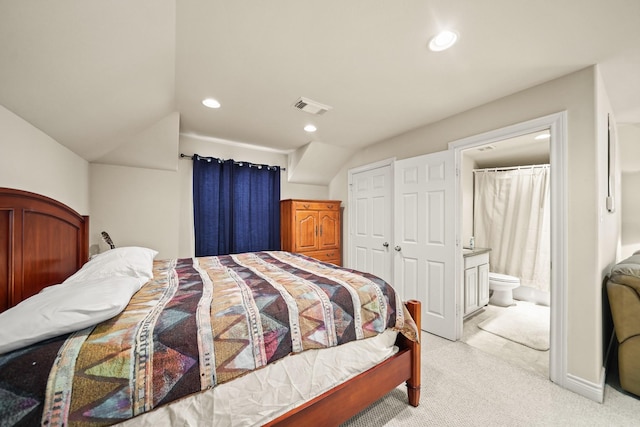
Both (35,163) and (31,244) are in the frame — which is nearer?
(31,244)

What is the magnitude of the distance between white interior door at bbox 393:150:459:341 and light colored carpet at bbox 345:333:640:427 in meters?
0.67

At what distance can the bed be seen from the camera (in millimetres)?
815

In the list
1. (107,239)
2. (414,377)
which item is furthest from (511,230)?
(107,239)

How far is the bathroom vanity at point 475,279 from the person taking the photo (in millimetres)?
2992

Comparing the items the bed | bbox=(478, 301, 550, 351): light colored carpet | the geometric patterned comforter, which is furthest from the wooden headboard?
bbox=(478, 301, 550, 351): light colored carpet

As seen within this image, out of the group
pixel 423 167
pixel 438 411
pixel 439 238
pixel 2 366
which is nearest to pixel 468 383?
pixel 438 411

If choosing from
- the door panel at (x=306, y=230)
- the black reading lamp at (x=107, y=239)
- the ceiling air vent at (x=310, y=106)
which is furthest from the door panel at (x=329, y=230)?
the black reading lamp at (x=107, y=239)

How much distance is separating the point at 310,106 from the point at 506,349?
3.18 meters

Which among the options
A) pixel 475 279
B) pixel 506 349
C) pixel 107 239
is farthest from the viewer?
pixel 475 279

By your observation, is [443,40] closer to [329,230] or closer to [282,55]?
[282,55]

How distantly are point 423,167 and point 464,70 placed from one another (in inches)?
46.1

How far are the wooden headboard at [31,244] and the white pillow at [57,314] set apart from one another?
0.47m

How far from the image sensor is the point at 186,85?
209 cm

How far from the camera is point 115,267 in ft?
5.65
